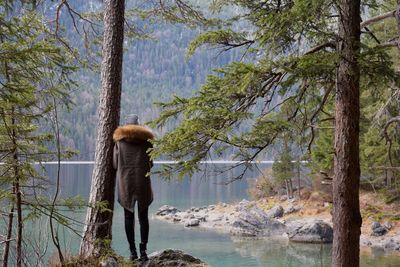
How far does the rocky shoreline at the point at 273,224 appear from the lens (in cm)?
1703

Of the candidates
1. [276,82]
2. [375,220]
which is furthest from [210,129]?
[375,220]

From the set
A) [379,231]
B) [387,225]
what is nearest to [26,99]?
[379,231]

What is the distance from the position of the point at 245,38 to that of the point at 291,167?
18.5m

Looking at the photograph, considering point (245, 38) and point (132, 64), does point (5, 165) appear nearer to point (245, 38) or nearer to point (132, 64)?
point (245, 38)

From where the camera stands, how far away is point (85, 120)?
311 feet

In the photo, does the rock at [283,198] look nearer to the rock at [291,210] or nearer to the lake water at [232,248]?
the rock at [291,210]

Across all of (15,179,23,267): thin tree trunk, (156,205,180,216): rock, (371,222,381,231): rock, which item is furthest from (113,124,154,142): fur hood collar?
(156,205,180,216): rock

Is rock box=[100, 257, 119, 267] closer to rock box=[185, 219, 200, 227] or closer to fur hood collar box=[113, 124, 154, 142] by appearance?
fur hood collar box=[113, 124, 154, 142]

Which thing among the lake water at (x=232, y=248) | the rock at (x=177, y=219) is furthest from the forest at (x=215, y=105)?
the rock at (x=177, y=219)

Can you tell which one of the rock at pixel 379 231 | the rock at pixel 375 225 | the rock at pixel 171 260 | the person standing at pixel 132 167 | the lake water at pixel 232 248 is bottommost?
the lake water at pixel 232 248

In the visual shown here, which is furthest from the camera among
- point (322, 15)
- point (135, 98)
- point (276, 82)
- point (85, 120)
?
point (135, 98)

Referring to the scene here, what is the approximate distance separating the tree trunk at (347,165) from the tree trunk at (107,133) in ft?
6.90

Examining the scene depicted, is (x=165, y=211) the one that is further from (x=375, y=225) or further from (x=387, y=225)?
(x=387, y=225)

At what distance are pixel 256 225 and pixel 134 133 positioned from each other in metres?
16.3
